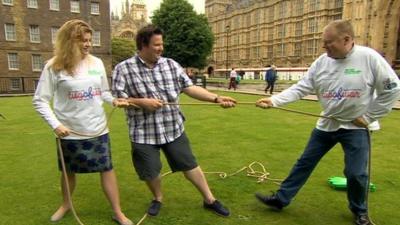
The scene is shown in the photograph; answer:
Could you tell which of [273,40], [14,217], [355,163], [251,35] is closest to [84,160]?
[14,217]

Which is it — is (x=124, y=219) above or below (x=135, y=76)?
below

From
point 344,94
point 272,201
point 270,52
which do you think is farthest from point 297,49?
point 344,94

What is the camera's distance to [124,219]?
396 cm

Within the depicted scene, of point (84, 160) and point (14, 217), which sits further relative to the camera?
point (14, 217)

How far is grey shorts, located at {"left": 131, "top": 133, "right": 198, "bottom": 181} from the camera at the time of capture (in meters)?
3.93

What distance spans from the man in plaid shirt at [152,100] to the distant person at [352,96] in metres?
0.96

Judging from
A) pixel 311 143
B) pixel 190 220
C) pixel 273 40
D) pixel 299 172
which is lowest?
pixel 190 220

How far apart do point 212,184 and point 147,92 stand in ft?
6.62

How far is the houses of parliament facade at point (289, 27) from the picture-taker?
4228cm

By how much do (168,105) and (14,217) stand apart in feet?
6.97

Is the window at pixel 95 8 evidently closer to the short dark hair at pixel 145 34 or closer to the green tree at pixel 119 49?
the short dark hair at pixel 145 34

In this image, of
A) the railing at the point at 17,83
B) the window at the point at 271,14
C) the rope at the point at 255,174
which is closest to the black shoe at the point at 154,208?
the rope at the point at 255,174

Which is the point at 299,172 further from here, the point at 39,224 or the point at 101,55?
the point at 101,55

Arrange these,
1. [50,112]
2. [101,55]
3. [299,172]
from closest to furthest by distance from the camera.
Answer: [50,112] < [299,172] < [101,55]
